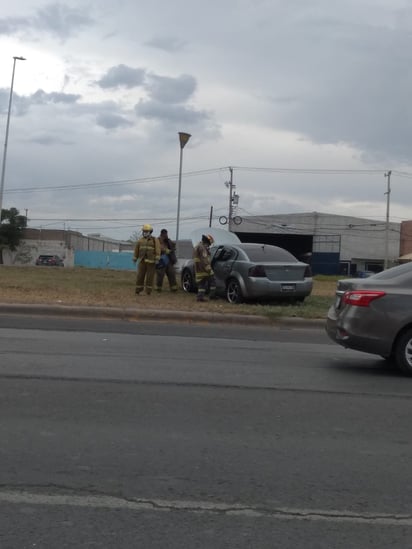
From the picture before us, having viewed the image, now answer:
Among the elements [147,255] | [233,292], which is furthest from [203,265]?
[147,255]

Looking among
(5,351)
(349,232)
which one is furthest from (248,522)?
(349,232)

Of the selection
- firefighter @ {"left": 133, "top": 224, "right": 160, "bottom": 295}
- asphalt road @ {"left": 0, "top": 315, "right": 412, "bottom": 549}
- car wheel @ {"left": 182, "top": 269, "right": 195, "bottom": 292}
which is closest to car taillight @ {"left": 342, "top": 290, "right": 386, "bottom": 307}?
asphalt road @ {"left": 0, "top": 315, "right": 412, "bottom": 549}

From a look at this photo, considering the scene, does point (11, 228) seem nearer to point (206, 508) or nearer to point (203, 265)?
point (203, 265)

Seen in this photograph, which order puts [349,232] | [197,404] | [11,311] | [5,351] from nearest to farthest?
[197,404] → [5,351] → [11,311] → [349,232]

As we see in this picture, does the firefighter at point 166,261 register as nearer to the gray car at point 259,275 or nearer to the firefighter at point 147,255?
the firefighter at point 147,255

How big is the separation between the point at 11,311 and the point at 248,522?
10.8 m

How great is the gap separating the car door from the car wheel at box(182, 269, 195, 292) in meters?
1.22

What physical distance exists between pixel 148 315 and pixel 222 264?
291 centimetres

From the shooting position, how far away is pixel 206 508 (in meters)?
3.93

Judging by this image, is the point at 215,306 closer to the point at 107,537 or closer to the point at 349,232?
the point at 107,537

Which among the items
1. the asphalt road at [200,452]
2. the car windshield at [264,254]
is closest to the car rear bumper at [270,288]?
the car windshield at [264,254]

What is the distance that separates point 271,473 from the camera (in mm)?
4508

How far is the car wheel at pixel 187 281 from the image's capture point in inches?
670

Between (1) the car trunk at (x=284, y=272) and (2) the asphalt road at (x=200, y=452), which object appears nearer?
(2) the asphalt road at (x=200, y=452)
